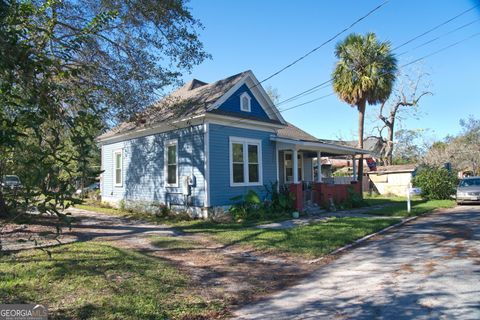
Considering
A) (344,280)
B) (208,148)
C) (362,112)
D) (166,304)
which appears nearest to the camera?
(166,304)

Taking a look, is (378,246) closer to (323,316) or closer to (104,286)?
(323,316)

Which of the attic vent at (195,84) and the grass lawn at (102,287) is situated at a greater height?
the attic vent at (195,84)

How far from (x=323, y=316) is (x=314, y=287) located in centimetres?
135

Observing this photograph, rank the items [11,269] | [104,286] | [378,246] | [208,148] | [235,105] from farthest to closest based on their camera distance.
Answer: [235,105], [208,148], [378,246], [11,269], [104,286]

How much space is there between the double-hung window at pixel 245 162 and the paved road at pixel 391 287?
6.56 meters

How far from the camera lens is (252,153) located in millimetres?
15523

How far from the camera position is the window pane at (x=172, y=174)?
15305mm

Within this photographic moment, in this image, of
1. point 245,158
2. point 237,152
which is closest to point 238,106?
point 237,152

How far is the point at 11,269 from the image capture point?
675 cm

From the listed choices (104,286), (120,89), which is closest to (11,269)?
(104,286)

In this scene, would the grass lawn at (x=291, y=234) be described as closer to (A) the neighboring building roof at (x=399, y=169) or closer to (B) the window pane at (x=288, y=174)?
(B) the window pane at (x=288, y=174)

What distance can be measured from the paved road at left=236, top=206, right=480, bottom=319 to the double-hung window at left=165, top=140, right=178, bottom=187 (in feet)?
28.1

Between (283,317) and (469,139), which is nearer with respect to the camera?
(283,317)

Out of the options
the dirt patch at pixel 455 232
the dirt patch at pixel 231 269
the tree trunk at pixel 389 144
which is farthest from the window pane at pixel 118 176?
the tree trunk at pixel 389 144
